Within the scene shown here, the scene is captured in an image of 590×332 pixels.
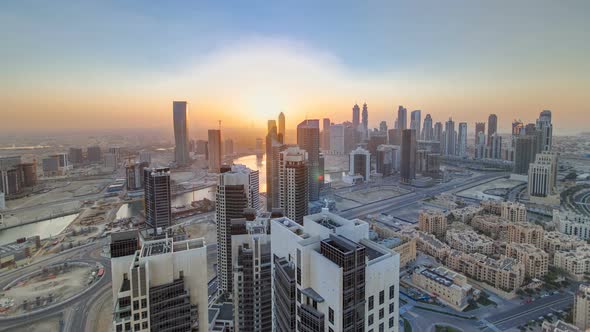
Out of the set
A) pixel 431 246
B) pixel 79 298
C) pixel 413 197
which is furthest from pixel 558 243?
pixel 79 298

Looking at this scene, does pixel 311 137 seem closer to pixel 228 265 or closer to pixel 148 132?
pixel 228 265

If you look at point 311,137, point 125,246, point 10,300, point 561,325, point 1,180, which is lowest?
point 10,300

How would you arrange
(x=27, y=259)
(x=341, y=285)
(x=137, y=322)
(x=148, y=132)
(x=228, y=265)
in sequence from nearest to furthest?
(x=341, y=285) → (x=137, y=322) → (x=228, y=265) → (x=27, y=259) → (x=148, y=132)

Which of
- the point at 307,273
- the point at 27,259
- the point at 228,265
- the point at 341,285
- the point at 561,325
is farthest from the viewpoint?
the point at 27,259

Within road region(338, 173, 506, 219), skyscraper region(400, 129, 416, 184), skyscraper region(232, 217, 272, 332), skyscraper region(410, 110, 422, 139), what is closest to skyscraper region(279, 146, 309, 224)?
skyscraper region(232, 217, 272, 332)

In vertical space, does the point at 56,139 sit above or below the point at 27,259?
above

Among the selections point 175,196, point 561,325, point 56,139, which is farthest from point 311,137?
point 56,139
